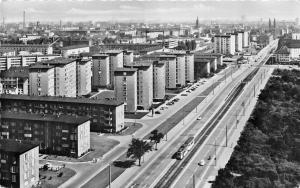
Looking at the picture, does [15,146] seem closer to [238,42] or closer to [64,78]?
[64,78]

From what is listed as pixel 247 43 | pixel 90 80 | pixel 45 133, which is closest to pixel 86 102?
pixel 45 133

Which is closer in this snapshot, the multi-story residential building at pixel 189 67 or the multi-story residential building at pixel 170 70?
the multi-story residential building at pixel 170 70

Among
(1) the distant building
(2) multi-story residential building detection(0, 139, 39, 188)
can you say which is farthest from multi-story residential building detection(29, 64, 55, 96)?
(1) the distant building

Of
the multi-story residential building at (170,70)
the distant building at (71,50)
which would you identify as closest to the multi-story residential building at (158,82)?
the multi-story residential building at (170,70)

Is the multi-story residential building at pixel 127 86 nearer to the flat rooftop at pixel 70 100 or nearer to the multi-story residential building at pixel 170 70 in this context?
the flat rooftop at pixel 70 100

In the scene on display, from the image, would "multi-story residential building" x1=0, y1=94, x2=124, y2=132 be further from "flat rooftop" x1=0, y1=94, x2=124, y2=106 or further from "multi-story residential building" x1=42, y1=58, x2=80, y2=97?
"multi-story residential building" x1=42, y1=58, x2=80, y2=97

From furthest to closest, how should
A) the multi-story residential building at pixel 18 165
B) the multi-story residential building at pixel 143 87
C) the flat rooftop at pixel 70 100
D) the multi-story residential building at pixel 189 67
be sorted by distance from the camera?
the multi-story residential building at pixel 189 67
the multi-story residential building at pixel 143 87
the flat rooftop at pixel 70 100
the multi-story residential building at pixel 18 165

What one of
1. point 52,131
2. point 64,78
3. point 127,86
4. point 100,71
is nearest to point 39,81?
point 64,78
